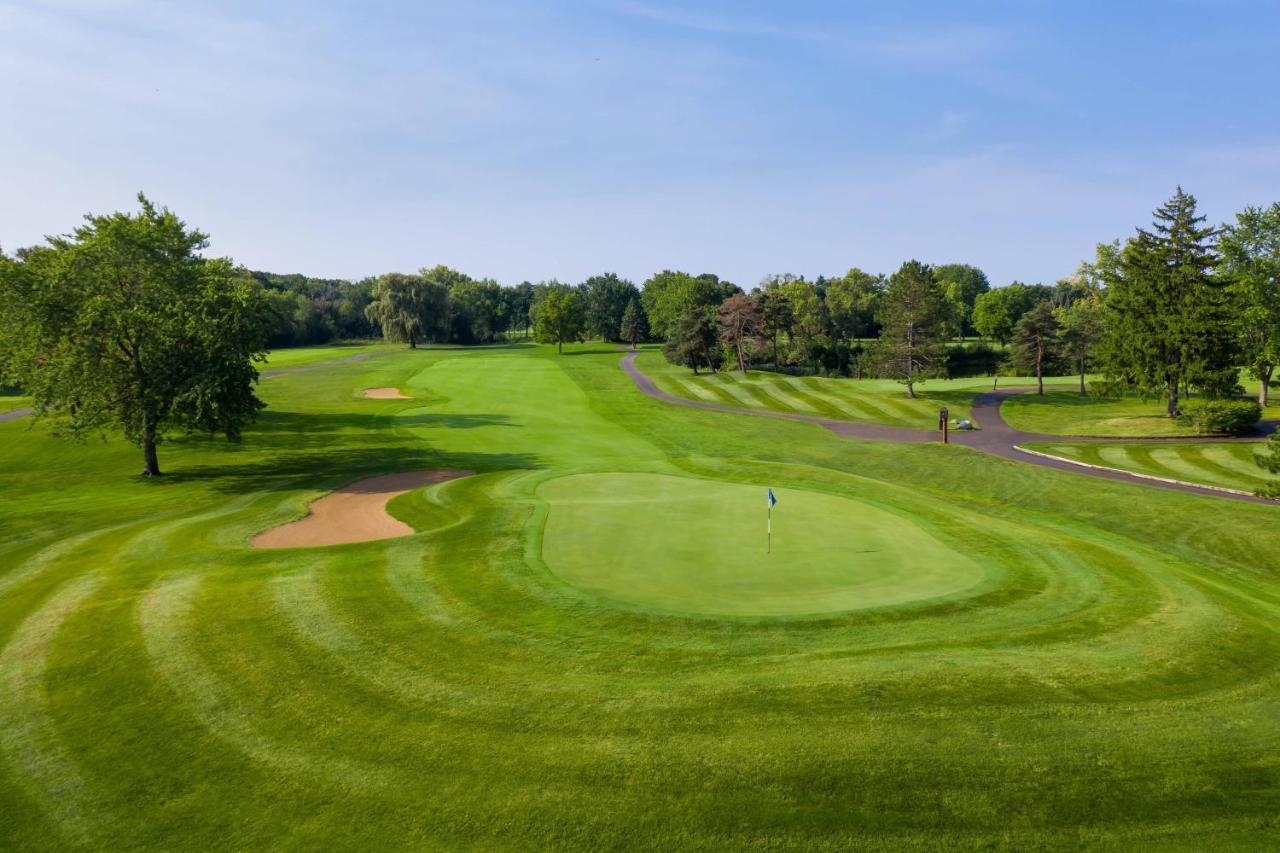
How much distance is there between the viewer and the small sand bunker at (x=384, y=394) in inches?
2547

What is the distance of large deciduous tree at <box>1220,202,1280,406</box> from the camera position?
6056 centimetres

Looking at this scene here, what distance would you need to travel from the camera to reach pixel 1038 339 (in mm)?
70375

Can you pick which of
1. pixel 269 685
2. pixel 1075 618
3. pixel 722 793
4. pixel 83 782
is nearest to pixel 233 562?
pixel 269 685

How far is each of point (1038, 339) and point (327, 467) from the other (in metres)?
66.7

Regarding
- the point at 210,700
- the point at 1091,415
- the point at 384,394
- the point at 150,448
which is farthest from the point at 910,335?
the point at 210,700

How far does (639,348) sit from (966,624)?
12140 cm

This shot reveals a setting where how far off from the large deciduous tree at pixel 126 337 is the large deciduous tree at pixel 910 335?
57.4 metres

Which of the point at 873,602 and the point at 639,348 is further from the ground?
the point at 639,348

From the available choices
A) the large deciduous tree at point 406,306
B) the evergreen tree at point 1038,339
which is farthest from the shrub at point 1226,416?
the large deciduous tree at point 406,306

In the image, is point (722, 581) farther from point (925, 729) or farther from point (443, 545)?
point (443, 545)

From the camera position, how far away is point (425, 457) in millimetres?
40312

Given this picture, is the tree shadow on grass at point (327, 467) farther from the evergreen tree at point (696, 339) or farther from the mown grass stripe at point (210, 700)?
the evergreen tree at point (696, 339)

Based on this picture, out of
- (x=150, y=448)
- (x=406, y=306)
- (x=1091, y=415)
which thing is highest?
(x=406, y=306)

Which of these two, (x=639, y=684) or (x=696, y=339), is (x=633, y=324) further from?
(x=639, y=684)
